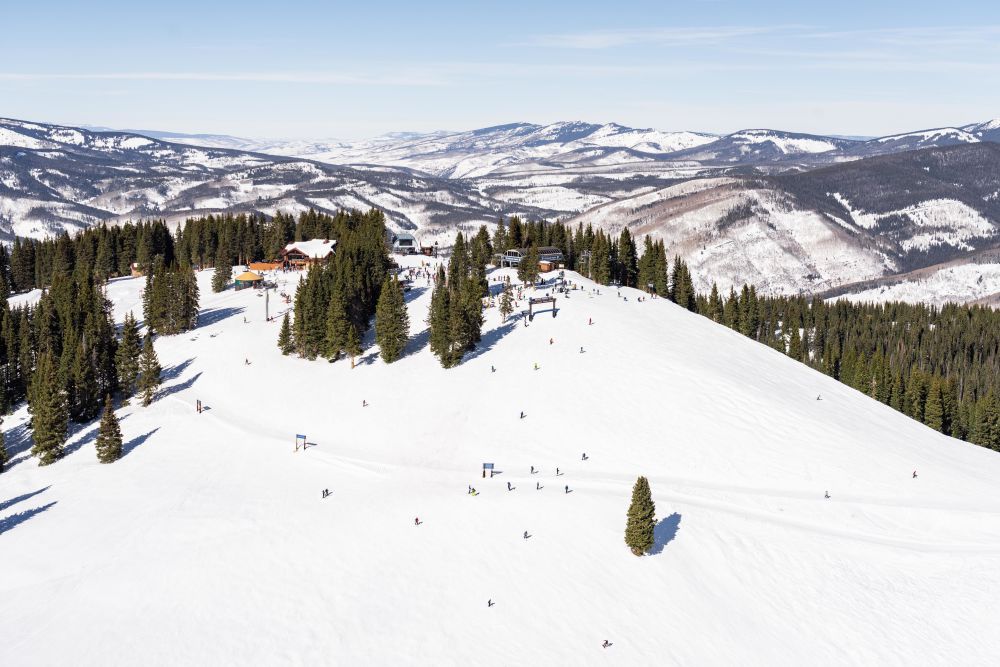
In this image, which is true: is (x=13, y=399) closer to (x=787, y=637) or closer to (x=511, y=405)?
(x=511, y=405)


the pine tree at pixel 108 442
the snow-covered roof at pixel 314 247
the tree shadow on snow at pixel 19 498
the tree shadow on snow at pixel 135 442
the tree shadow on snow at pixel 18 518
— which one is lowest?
the tree shadow on snow at pixel 19 498

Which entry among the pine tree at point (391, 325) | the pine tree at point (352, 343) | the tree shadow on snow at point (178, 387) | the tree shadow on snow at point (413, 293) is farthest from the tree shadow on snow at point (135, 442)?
the tree shadow on snow at point (413, 293)

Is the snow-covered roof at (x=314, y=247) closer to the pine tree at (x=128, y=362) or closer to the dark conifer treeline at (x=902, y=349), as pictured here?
the pine tree at (x=128, y=362)

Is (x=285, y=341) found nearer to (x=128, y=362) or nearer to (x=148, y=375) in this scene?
(x=148, y=375)

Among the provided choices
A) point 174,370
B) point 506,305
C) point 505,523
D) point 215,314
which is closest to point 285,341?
point 174,370

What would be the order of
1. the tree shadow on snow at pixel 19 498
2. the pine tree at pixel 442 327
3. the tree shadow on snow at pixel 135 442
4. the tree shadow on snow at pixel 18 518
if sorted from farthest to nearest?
the pine tree at pixel 442 327 → the tree shadow on snow at pixel 135 442 → the tree shadow on snow at pixel 19 498 → the tree shadow on snow at pixel 18 518
